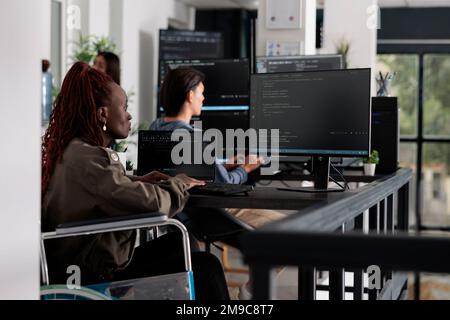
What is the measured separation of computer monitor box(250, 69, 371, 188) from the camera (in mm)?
2816

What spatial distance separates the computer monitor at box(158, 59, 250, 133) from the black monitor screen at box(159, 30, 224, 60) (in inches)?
Answer: 168

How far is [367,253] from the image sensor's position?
0.97 meters

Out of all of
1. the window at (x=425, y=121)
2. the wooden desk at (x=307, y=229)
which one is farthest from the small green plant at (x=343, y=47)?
the window at (x=425, y=121)

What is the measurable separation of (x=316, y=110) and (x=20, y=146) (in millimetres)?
1351

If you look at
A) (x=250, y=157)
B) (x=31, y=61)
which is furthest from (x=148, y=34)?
(x=31, y=61)

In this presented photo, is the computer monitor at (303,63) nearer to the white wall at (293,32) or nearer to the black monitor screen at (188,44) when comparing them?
the white wall at (293,32)

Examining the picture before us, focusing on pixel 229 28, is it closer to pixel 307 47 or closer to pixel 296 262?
pixel 307 47

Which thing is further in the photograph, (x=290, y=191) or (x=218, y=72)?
(x=218, y=72)

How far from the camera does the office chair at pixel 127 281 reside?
83.0 inches

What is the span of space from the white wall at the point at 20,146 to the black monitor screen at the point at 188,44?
6771 millimetres

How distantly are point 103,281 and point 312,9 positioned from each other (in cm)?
416

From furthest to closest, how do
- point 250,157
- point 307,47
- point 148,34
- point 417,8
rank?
point 417,8, point 148,34, point 307,47, point 250,157

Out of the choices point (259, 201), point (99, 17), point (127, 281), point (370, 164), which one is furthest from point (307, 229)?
point (99, 17)
